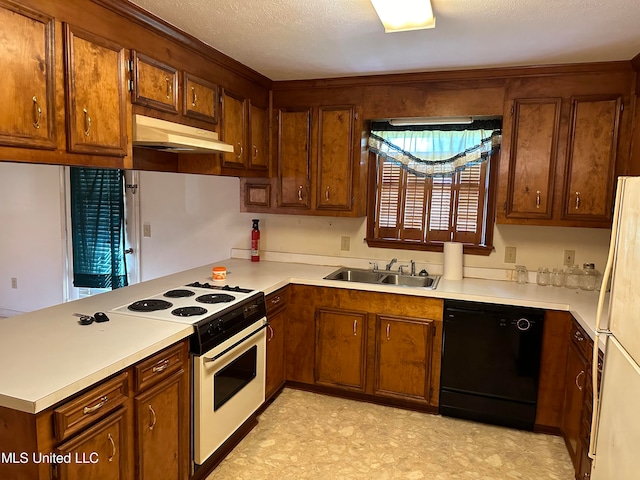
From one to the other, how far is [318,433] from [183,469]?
94 cm

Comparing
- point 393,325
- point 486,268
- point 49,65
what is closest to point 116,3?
point 49,65

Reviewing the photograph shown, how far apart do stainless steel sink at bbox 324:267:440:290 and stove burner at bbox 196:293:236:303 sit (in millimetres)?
912

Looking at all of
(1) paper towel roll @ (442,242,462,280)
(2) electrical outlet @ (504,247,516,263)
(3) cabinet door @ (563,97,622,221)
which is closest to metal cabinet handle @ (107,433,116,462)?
(1) paper towel roll @ (442,242,462,280)

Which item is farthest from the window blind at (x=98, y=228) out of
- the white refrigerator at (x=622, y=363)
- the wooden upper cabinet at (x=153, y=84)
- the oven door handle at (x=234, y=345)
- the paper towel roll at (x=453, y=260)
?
the white refrigerator at (x=622, y=363)

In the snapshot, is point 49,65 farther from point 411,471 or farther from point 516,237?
point 516,237

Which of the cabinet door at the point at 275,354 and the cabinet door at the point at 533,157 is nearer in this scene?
the cabinet door at the point at 533,157

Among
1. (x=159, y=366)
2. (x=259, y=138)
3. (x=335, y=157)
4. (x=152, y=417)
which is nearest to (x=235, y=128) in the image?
(x=259, y=138)

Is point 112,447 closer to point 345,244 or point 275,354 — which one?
point 275,354

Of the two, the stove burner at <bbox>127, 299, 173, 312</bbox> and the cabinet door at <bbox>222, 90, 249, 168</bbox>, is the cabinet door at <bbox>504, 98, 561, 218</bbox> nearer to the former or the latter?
the cabinet door at <bbox>222, 90, 249, 168</bbox>

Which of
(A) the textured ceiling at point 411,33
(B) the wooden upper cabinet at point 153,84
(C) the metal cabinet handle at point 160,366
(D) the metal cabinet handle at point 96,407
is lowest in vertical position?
(D) the metal cabinet handle at point 96,407

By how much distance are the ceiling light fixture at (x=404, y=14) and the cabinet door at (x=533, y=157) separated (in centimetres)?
117

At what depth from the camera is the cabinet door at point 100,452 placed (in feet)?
4.79

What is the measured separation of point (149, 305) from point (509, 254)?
8.31 feet

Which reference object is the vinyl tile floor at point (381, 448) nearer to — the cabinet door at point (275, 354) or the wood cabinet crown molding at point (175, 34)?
the cabinet door at point (275, 354)
